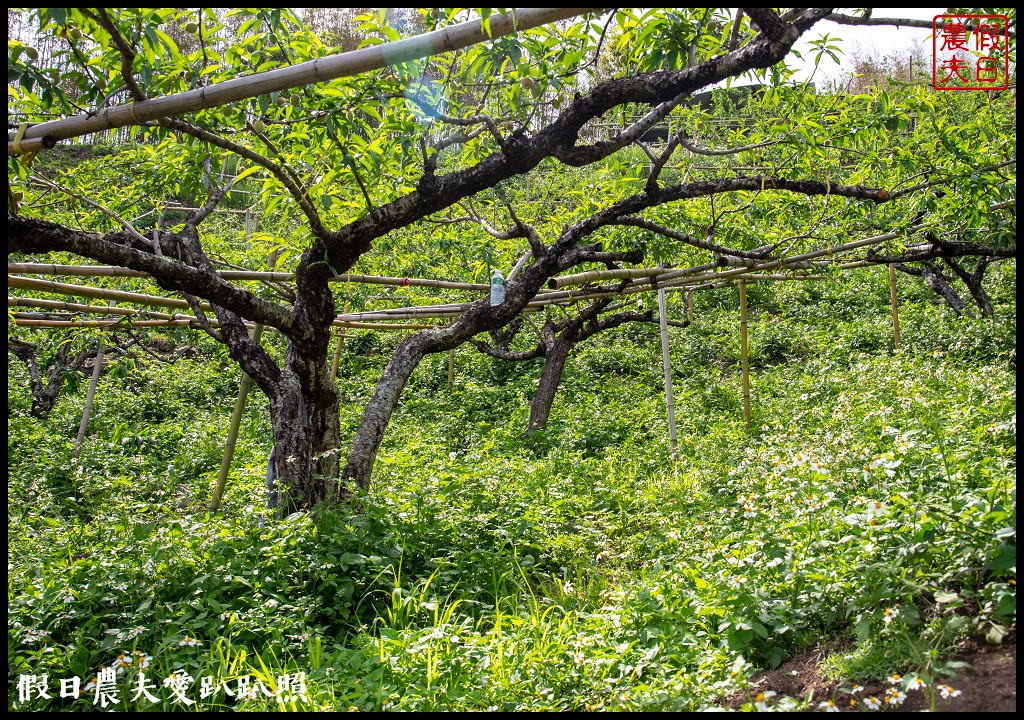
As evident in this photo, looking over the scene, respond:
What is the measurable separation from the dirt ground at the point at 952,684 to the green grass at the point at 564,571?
2.4 inches

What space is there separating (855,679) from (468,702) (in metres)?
1.36

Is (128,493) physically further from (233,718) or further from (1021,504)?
(1021,504)

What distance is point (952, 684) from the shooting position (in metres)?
2.38

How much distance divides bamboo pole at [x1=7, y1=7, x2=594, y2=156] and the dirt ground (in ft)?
7.59

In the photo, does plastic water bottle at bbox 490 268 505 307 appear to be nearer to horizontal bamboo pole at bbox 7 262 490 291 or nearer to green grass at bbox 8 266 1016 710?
horizontal bamboo pole at bbox 7 262 490 291

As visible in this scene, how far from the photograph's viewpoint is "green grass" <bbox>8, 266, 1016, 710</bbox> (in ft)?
9.05

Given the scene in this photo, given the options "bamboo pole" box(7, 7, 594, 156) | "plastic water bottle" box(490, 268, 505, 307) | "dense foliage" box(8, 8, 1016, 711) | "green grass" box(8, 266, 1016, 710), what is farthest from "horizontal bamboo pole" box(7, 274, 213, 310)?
"plastic water bottle" box(490, 268, 505, 307)

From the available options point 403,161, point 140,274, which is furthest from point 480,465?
point 140,274

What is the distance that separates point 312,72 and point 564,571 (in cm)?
300

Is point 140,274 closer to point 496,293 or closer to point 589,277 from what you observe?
point 496,293

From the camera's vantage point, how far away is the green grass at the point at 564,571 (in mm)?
2758

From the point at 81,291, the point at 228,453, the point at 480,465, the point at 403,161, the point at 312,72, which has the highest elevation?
the point at 403,161

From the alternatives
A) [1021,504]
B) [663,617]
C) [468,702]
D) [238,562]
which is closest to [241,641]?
[238,562]

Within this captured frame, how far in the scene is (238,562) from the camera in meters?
3.85
